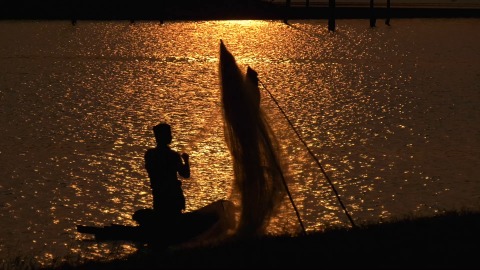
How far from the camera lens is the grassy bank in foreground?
1003 centimetres

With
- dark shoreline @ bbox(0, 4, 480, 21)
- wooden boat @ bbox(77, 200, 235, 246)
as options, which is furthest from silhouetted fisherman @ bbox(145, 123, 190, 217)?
dark shoreline @ bbox(0, 4, 480, 21)

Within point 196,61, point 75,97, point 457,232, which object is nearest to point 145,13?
point 196,61

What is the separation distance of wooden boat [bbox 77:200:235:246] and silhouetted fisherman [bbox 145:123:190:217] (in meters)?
0.25

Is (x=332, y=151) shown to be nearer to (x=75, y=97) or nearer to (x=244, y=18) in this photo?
(x=75, y=97)

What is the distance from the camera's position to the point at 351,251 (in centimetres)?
1058

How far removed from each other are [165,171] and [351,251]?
2861 mm

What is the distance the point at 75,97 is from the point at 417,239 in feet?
86.7

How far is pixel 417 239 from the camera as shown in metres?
11.2

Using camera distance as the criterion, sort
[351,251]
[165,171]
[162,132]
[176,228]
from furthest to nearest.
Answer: [176,228]
[165,171]
[162,132]
[351,251]

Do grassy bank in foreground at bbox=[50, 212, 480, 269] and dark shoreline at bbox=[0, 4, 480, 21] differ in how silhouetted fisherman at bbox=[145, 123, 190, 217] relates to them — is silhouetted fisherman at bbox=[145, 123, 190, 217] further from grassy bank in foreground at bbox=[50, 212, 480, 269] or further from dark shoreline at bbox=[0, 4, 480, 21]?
dark shoreline at bbox=[0, 4, 480, 21]

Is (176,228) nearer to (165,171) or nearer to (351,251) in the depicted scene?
(165,171)

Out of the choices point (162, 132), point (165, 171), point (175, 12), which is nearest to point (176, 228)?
point (165, 171)

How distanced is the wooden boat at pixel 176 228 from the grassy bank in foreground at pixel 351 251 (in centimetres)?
77

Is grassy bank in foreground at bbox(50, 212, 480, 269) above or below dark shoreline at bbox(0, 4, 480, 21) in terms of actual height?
above
